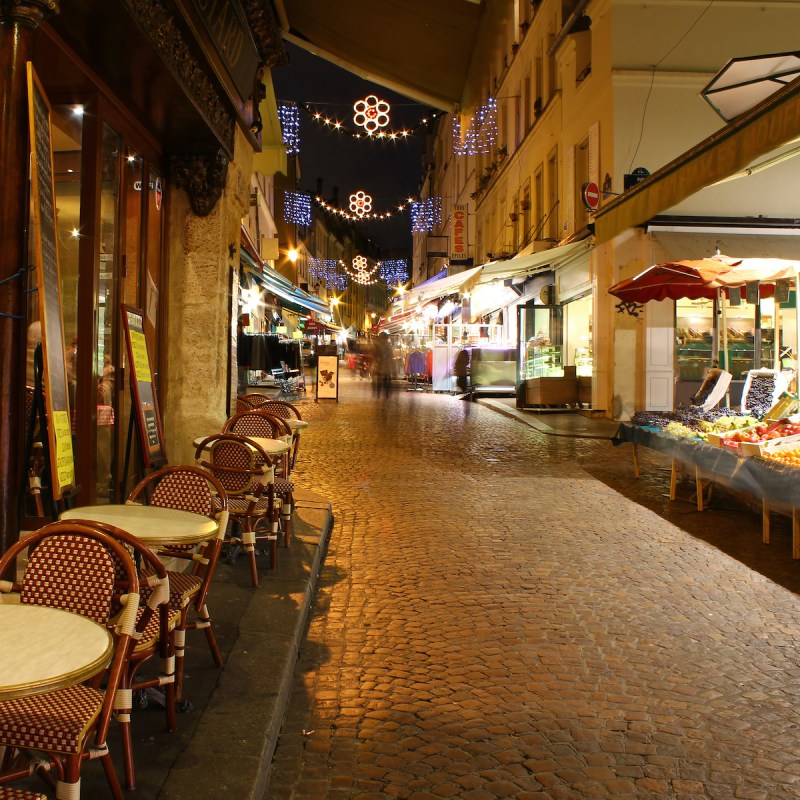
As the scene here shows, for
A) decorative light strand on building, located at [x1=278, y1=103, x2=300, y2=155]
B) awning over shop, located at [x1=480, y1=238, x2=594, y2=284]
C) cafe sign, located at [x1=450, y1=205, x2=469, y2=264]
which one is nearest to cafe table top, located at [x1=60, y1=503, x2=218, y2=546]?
decorative light strand on building, located at [x1=278, y1=103, x2=300, y2=155]

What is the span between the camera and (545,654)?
418 centimetres

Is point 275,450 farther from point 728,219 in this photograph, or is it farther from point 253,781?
point 728,219

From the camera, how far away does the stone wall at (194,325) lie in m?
6.93

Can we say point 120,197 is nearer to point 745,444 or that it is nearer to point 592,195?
point 745,444

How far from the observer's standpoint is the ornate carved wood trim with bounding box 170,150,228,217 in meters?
6.77

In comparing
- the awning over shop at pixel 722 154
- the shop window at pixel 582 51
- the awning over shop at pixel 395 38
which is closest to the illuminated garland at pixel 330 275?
the awning over shop at pixel 395 38

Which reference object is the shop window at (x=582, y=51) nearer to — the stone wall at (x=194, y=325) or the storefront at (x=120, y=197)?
the storefront at (x=120, y=197)

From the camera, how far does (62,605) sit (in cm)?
262

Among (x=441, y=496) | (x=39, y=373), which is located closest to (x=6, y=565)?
(x=39, y=373)

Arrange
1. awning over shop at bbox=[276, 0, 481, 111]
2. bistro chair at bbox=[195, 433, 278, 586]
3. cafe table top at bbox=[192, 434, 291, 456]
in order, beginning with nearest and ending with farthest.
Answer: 1. bistro chair at bbox=[195, 433, 278, 586]
2. cafe table top at bbox=[192, 434, 291, 456]
3. awning over shop at bbox=[276, 0, 481, 111]

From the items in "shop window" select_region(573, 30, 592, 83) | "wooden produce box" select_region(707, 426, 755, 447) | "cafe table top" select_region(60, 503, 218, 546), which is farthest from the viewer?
"shop window" select_region(573, 30, 592, 83)

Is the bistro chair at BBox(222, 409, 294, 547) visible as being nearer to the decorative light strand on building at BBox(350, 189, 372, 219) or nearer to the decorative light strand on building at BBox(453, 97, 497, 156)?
the decorative light strand on building at BBox(350, 189, 372, 219)

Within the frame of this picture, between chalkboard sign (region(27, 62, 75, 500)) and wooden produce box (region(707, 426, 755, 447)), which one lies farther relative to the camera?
wooden produce box (region(707, 426, 755, 447))

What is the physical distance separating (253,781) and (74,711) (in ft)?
2.51
